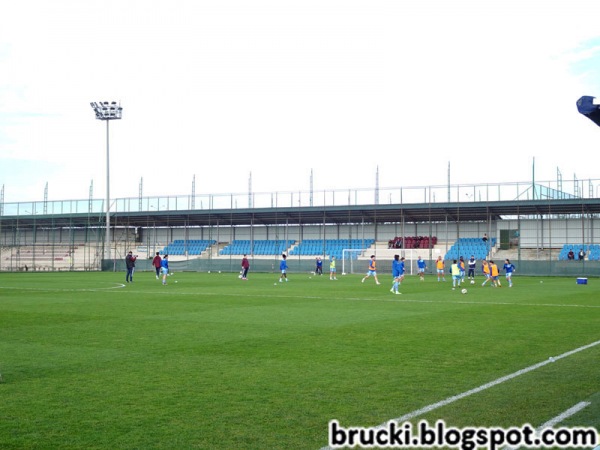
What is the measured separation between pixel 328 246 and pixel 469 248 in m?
14.7

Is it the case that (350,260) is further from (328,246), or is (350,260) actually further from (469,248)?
(469,248)

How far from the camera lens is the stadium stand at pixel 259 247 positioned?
237 ft

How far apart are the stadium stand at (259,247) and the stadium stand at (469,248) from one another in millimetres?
17787

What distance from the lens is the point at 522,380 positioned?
9.36m

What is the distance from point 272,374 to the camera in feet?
32.4

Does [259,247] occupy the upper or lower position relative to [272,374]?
upper

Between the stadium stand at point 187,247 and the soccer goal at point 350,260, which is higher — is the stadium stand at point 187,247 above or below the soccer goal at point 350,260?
above

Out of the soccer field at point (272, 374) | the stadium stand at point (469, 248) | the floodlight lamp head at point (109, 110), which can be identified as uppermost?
the floodlight lamp head at point (109, 110)

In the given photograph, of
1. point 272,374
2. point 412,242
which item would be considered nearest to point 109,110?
point 412,242

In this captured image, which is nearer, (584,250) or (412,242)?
(584,250)

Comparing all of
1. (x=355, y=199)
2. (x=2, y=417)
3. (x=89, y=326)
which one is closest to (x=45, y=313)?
(x=89, y=326)

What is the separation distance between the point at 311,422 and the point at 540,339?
320 inches

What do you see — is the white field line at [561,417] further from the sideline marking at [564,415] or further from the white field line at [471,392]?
the white field line at [471,392]

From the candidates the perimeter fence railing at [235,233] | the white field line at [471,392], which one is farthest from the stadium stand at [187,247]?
the white field line at [471,392]
